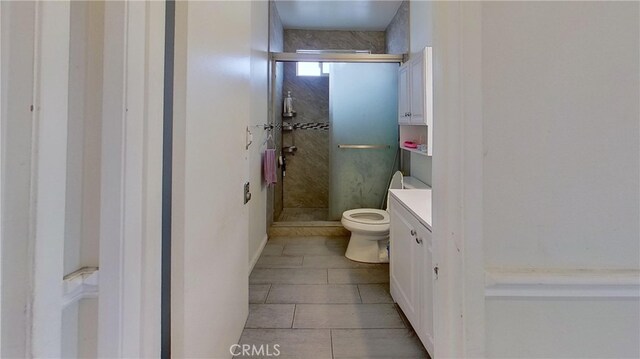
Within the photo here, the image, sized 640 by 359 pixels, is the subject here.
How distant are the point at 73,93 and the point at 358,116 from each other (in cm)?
331

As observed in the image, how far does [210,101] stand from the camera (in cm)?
118

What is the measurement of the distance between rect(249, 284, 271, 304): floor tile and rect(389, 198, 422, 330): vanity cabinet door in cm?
92

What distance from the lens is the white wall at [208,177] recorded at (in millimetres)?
963

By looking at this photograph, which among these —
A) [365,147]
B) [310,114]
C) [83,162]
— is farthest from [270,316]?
[310,114]


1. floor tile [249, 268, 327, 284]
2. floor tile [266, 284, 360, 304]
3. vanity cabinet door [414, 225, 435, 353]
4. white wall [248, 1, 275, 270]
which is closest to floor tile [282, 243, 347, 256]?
white wall [248, 1, 275, 270]

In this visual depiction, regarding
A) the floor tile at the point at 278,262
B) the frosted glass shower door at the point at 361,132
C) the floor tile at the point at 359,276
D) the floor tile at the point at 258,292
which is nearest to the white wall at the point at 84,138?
the floor tile at the point at 258,292

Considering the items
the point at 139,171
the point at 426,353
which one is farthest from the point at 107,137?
the point at 426,353

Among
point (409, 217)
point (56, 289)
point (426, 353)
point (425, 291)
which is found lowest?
point (426, 353)

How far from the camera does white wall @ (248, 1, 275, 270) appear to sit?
271cm

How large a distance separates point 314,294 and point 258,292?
411 millimetres

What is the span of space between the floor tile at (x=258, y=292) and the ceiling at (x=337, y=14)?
3.05 metres

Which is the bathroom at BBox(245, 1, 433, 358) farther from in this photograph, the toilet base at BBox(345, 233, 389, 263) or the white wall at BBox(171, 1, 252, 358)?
the white wall at BBox(171, 1, 252, 358)

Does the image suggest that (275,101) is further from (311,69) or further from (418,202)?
(418,202)

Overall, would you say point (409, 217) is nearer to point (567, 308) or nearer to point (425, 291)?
point (425, 291)
